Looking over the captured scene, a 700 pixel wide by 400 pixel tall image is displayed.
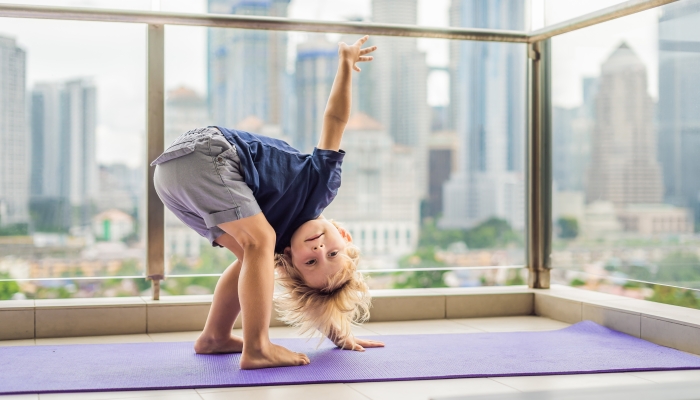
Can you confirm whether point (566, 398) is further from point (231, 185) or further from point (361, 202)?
point (361, 202)

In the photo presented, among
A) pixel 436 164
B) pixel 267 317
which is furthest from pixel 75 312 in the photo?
pixel 436 164

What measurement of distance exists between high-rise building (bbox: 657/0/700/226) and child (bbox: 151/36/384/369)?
1304mm

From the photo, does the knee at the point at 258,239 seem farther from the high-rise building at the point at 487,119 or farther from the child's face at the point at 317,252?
the high-rise building at the point at 487,119

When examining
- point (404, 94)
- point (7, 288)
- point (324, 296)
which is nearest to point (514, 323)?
point (324, 296)

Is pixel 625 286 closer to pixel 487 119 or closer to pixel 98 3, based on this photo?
pixel 487 119

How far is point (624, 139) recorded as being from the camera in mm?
3516

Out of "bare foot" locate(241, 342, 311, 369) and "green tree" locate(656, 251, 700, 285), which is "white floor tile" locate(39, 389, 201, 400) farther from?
"green tree" locate(656, 251, 700, 285)

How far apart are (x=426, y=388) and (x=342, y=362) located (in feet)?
1.31

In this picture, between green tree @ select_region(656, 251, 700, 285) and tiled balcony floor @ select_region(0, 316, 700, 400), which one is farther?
green tree @ select_region(656, 251, 700, 285)

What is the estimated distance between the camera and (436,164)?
4.08 m

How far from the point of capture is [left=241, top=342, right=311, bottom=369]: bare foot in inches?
93.4

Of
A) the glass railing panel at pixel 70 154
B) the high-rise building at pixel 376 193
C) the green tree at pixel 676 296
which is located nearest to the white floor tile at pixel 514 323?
the green tree at pixel 676 296

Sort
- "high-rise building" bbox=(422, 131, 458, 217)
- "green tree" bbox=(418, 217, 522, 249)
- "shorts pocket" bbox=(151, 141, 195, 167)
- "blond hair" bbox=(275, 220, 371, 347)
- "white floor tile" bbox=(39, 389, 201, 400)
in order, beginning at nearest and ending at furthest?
"white floor tile" bbox=(39, 389, 201, 400)
"shorts pocket" bbox=(151, 141, 195, 167)
"blond hair" bbox=(275, 220, 371, 347)
"green tree" bbox=(418, 217, 522, 249)
"high-rise building" bbox=(422, 131, 458, 217)

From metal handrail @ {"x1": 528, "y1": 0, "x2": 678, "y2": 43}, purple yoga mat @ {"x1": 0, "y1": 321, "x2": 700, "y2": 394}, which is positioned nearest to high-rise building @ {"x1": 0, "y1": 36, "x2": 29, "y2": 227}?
purple yoga mat @ {"x1": 0, "y1": 321, "x2": 700, "y2": 394}
